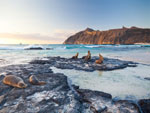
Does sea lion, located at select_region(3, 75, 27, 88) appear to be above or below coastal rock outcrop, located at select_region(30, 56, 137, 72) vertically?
above

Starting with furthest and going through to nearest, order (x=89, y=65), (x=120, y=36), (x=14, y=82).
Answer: (x=120, y=36) < (x=89, y=65) < (x=14, y=82)

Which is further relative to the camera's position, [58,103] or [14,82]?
[14,82]

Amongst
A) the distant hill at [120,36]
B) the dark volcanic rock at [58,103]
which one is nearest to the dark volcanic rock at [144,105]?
the dark volcanic rock at [58,103]

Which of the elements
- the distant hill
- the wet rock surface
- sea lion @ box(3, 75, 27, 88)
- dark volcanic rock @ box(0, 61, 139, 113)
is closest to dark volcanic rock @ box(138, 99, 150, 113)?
dark volcanic rock @ box(0, 61, 139, 113)

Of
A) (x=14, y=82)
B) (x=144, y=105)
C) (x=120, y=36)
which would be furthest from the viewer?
(x=120, y=36)

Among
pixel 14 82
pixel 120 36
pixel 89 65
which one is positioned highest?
pixel 120 36

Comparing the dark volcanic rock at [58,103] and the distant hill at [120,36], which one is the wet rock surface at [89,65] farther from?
the distant hill at [120,36]

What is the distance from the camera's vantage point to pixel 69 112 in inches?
95.2

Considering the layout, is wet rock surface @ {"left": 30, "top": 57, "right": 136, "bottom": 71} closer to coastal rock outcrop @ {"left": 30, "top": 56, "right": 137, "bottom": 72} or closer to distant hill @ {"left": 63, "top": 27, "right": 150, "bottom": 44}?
coastal rock outcrop @ {"left": 30, "top": 56, "right": 137, "bottom": 72}

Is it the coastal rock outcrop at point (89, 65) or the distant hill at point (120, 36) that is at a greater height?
the distant hill at point (120, 36)

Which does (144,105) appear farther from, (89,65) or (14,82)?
(89,65)

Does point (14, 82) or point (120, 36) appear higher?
point (120, 36)

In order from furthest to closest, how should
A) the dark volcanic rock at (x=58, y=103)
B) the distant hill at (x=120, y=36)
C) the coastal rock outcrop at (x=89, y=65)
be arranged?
1. the distant hill at (x=120, y=36)
2. the coastal rock outcrop at (x=89, y=65)
3. the dark volcanic rock at (x=58, y=103)

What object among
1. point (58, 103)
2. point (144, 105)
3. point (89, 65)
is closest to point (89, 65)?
point (89, 65)
